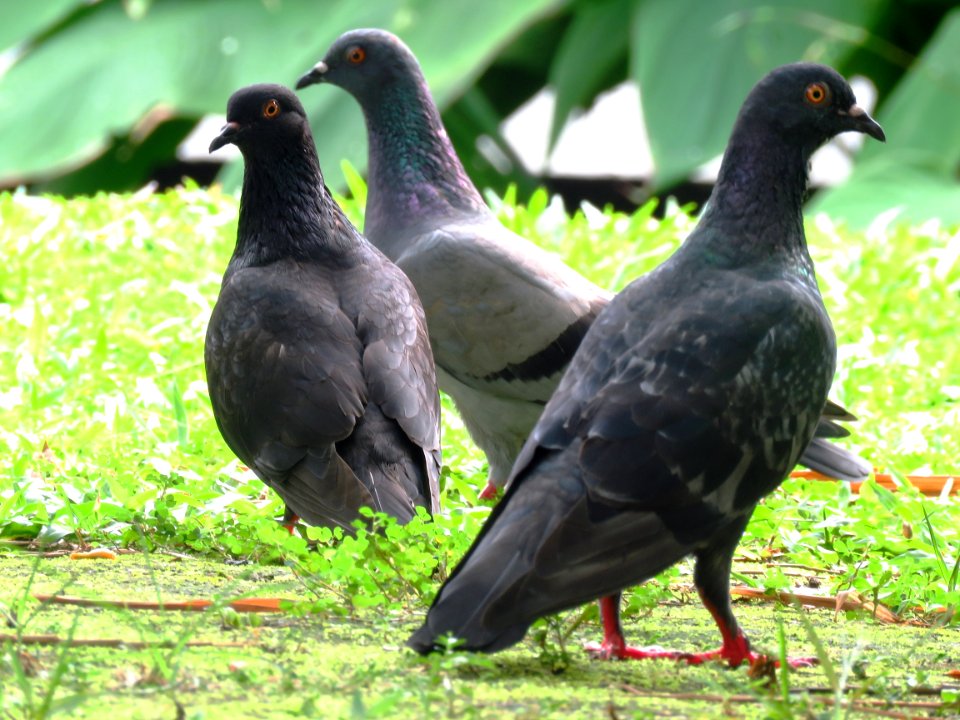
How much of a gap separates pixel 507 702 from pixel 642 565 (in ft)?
1.39

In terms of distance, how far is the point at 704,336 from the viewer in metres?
3.12

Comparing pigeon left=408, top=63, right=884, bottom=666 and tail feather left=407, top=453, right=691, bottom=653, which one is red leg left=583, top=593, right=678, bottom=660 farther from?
tail feather left=407, top=453, right=691, bottom=653

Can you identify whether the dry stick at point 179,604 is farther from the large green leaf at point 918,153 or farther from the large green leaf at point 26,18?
the large green leaf at point 26,18

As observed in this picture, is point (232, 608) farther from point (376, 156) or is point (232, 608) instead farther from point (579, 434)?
point (376, 156)

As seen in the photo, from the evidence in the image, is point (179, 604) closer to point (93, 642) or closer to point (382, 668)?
point (93, 642)

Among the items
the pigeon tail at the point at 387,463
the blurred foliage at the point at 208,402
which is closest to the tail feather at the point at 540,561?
the blurred foliage at the point at 208,402

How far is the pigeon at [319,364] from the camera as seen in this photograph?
371 centimetres

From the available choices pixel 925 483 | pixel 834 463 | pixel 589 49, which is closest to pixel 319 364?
pixel 834 463

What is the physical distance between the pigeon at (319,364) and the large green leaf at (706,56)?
5940 mm

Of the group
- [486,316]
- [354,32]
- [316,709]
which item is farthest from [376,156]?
[316,709]

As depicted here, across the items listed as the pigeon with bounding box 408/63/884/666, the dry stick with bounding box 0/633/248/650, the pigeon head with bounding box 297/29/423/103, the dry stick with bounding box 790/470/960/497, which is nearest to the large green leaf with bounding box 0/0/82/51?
the pigeon head with bounding box 297/29/423/103

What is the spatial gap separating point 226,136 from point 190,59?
6.52m

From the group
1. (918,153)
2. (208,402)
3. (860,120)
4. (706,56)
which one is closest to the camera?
(860,120)

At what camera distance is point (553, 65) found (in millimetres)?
12023
